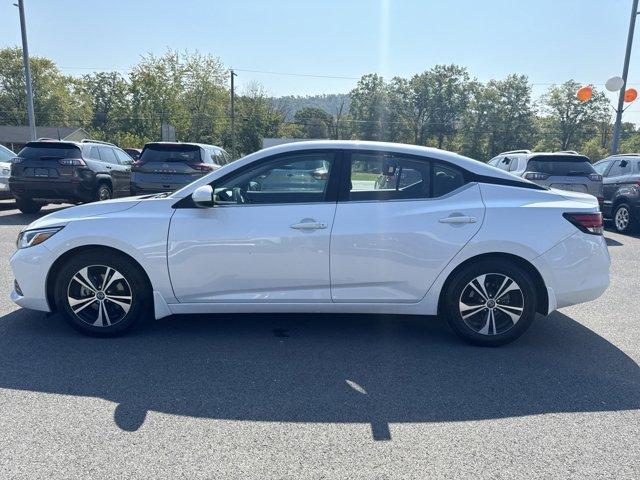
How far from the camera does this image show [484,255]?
3932 mm

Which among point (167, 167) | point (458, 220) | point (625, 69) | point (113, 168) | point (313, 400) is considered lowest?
point (313, 400)

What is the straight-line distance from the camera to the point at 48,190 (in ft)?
35.1

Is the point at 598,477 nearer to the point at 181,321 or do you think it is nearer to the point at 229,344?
the point at 229,344

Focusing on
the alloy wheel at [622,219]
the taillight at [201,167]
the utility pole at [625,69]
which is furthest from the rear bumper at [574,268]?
the utility pole at [625,69]

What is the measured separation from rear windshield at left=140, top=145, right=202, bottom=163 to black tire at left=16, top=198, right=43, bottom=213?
324cm

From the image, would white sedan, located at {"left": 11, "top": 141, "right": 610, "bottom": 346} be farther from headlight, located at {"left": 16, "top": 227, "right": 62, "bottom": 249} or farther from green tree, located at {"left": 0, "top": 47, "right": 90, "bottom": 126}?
green tree, located at {"left": 0, "top": 47, "right": 90, "bottom": 126}

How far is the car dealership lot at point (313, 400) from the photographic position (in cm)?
252

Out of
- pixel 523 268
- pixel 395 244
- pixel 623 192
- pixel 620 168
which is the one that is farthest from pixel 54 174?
pixel 620 168

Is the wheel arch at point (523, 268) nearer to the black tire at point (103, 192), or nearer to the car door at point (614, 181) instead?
the car door at point (614, 181)

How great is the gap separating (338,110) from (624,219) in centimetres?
5733

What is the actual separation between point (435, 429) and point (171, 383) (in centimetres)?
180

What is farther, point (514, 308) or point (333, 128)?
point (333, 128)

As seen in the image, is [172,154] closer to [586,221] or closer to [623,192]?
[586,221]

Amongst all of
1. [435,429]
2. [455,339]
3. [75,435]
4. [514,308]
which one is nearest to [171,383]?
[75,435]
